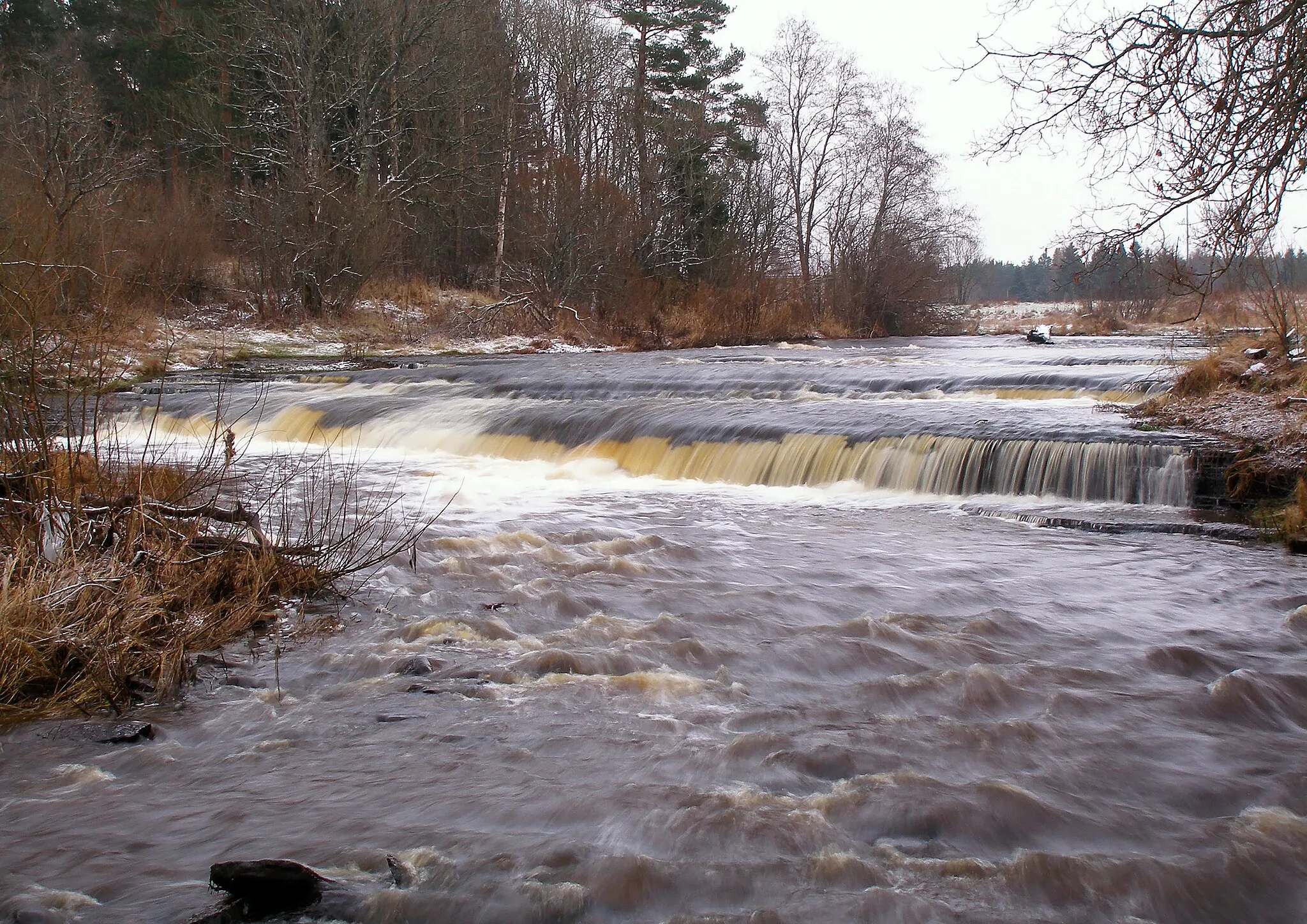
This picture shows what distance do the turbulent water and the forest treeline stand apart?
16276mm

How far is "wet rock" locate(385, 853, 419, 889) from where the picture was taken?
2.91 meters

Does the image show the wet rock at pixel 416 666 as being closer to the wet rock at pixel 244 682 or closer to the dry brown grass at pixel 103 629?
the wet rock at pixel 244 682

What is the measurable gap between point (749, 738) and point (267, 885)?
6.42ft

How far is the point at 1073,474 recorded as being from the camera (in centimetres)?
917

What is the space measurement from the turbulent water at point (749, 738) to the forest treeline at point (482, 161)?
16276 mm

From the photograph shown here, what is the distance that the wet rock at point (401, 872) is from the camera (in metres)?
2.91

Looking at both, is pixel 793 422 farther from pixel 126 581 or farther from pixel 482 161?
pixel 482 161

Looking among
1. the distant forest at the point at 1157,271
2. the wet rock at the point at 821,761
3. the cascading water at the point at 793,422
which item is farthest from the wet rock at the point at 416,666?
the distant forest at the point at 1157,271

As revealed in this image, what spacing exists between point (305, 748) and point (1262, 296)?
1202cm

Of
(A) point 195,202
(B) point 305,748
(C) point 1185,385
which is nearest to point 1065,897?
(B) point 305,748

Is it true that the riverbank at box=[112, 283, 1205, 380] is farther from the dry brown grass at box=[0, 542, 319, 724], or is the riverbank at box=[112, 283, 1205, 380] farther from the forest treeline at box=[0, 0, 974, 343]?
the dry brown grass at box=[0, 542, 319, 724]

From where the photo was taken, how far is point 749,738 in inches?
156

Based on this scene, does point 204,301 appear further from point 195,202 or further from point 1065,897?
point 1065,897

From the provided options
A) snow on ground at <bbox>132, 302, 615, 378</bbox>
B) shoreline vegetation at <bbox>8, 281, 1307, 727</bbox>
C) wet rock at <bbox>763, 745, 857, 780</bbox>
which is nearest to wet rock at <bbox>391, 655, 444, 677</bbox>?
shoreline vegetation at <bbox>8, 281, 1307, 727</bbox>
